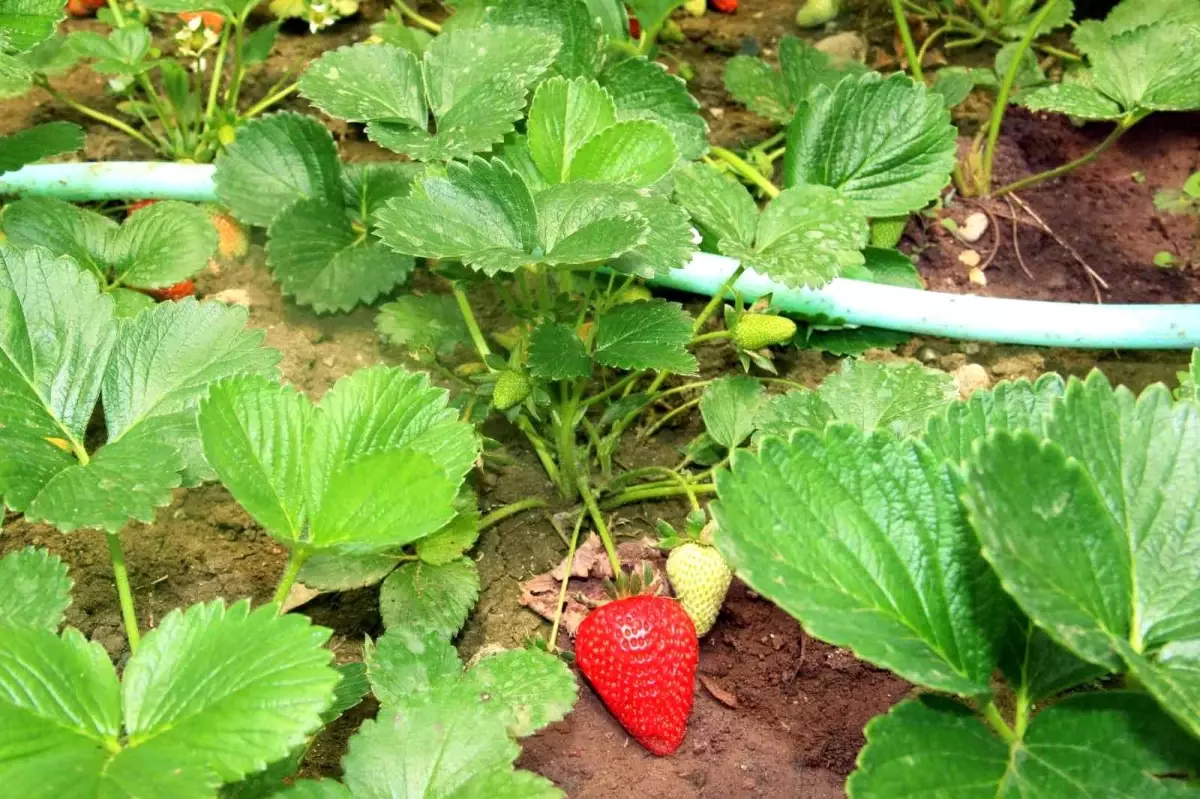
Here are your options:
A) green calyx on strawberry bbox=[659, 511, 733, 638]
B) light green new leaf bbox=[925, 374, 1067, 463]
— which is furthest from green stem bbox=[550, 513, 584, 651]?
light green new leaf bbox=[925, 374, 1067, 463]

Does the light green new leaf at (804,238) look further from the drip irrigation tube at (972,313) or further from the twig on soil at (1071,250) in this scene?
the twig on soil at (1071,250)

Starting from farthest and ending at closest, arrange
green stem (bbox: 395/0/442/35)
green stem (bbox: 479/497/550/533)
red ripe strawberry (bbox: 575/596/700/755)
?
green stem (bbox: 395/0/442/35)
green stem (bbox: 479/497/550/533)
red ripe strawberry (bbox: 575/596/700/755)

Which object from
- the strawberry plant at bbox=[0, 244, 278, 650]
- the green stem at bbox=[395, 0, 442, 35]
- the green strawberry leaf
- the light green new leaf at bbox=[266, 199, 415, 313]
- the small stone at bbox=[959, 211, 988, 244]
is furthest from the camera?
the green stem at bbox=[395, 0, 442, 35]

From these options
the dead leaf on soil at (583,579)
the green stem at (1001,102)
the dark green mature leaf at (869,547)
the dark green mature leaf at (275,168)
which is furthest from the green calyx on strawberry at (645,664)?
the green stem at (1001,102)

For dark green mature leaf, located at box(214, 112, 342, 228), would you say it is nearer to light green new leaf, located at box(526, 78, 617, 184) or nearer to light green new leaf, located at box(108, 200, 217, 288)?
light green new leaf, located at box(108, 200, 217, 288)

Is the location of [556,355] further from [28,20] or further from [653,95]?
[28,20]

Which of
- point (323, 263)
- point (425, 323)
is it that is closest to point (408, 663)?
point (425, 323)
